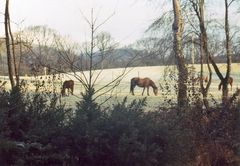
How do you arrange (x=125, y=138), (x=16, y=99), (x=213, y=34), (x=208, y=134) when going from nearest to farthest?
(x=125, y=138) → (x=16, y=99) → (x=208, y=134) → (x=213, y=34)

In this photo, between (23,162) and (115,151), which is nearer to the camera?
(23,162)

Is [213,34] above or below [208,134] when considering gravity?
above

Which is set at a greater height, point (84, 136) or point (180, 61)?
point (180, 61)

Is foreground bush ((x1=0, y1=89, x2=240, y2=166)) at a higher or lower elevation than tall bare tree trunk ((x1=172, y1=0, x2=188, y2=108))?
lower

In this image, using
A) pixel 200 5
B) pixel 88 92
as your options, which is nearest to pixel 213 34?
pixel 200 5

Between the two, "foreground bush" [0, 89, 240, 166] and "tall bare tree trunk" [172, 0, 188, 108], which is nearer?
"foreground bush" [0, 89, 240, 166]

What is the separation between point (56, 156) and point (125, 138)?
87cm

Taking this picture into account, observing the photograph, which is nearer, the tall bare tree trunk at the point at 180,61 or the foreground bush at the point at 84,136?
the foreground bush at the point at 84,136

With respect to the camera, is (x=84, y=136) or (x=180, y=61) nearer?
(x=84, y=136)

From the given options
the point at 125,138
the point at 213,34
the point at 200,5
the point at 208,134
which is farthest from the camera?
the point at 213,34

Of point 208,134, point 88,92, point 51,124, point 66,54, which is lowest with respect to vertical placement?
point 208,134

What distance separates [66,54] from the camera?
31.7 feet

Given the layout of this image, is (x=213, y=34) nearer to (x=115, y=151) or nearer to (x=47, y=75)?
(x=47, y=75)

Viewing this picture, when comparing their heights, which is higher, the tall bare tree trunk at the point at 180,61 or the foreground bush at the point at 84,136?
the tall bare tree trunk at the point at 180,61
